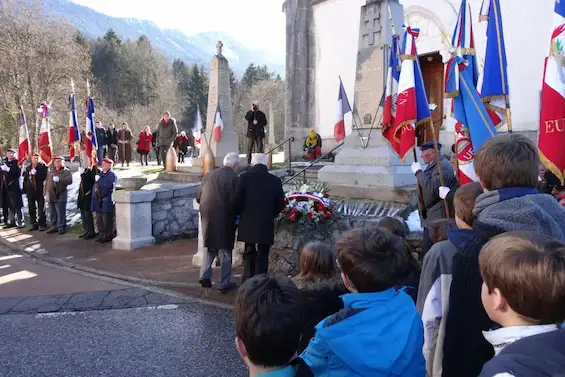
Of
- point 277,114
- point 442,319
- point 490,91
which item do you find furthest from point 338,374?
point 277,114

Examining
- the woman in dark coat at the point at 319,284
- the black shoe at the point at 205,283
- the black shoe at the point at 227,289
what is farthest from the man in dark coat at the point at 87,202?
the woman in dark coat at the point at 319,284

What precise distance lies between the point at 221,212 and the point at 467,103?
3126 mm

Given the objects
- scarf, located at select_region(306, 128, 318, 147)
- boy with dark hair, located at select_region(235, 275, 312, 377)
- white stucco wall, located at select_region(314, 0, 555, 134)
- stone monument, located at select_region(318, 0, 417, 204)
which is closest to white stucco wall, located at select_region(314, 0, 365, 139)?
A: white stucco wall, located at select_region(314, 0, 555, 134)

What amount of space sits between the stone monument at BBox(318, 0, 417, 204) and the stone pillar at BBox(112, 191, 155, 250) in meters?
3.74

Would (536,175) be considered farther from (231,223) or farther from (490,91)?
(231,223)

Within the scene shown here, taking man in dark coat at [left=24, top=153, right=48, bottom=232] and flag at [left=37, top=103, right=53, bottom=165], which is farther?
flag at [left=37, top=103, right=53, bottom=165]

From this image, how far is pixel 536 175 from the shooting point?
195 centimetres

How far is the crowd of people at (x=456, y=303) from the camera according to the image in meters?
1.22

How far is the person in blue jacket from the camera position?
9.52 metres

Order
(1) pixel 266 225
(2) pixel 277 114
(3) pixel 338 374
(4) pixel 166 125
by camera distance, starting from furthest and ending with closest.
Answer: (2) pixel 277 114
(4) pixel 166 125
(1) pixel 266 225
(3) pixel 338 374

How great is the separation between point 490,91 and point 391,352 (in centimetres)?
348

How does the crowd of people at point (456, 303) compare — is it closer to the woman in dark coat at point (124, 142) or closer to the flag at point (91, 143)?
the flag at point (91, 143)

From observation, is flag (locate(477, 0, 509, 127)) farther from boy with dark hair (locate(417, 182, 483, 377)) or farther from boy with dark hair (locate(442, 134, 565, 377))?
boy with dark hair (locate(442, 134, 565, 377))

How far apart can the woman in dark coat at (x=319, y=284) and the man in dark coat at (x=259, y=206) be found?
294cm
